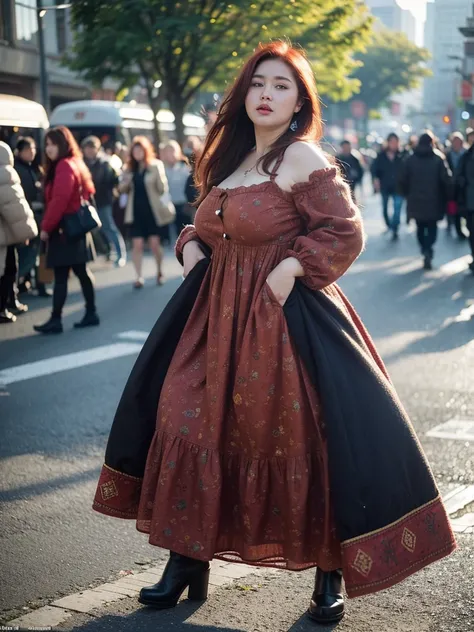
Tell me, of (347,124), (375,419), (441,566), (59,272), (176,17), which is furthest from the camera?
(347,124)

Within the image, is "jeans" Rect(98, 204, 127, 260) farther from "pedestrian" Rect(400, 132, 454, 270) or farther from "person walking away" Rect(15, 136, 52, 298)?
"pedestrian" Rect(400, 132, 454, 270)

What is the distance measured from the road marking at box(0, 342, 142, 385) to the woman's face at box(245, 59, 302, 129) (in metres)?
4.86

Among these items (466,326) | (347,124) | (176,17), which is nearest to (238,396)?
(466,326)

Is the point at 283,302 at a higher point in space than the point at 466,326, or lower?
higher

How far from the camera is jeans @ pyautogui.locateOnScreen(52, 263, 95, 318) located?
35.6ft

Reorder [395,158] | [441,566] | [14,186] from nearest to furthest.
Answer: [441,566] < [14,186] < [395,158]

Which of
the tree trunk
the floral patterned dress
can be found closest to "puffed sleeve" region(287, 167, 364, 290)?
the floral patterned dress

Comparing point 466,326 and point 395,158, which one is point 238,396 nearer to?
point 466,326

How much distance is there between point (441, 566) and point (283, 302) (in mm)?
1258


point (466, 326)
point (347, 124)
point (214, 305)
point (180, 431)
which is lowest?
point (347, 124)

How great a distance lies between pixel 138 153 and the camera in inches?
540

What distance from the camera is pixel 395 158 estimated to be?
834 inches

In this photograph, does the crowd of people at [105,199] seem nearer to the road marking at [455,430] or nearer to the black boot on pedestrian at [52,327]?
the black boot on pedestrian at [52,327]

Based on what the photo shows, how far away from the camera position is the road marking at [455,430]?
6.93 metres
